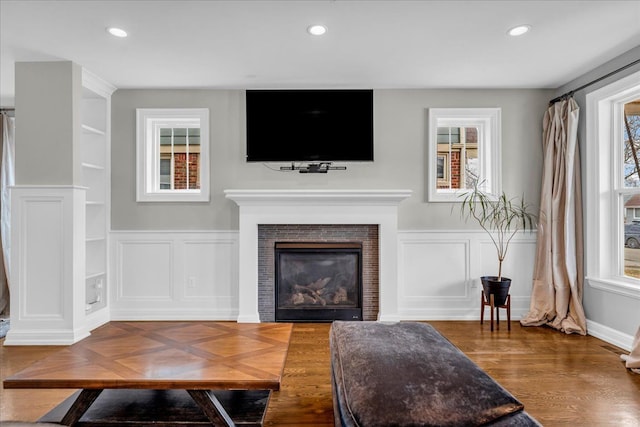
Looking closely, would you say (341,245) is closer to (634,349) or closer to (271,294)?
(271,294)

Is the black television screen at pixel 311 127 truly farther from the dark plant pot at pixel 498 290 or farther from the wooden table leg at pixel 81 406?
the wooden table leg at pixel 81 406

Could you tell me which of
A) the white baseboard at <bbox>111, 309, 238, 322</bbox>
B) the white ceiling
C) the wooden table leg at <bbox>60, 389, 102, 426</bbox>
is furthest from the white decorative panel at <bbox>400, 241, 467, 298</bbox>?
the wooden table leg at <bbox>60, 389, 102, 426</bbox>

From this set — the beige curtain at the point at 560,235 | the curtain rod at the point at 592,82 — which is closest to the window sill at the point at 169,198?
the beige curtain at the point at 560,235

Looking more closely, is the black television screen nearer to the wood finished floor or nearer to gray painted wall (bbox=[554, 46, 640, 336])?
the wood finished floor

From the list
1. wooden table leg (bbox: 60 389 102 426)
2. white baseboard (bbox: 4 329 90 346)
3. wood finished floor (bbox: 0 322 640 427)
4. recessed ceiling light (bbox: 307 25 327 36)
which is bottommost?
wood finished floor (bbox: 0 322 640 427)

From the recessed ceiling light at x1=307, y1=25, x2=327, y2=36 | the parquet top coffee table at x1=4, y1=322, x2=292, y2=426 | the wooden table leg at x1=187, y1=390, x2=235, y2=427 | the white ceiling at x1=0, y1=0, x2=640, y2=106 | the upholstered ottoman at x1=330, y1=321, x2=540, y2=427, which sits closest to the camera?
the upholstered ottoman at x1=330, y1=321, x2=540, y2=427

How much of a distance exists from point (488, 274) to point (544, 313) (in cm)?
62

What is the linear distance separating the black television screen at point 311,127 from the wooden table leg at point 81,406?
2.57 meters

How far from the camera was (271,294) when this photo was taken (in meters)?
4.00

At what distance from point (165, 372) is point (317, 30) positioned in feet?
7.76

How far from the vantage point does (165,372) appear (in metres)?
1.75

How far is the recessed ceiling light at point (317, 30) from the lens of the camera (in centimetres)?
270

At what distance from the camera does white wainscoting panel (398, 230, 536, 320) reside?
159 inches

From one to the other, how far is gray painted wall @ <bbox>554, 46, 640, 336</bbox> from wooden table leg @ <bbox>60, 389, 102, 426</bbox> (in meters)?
3.84
